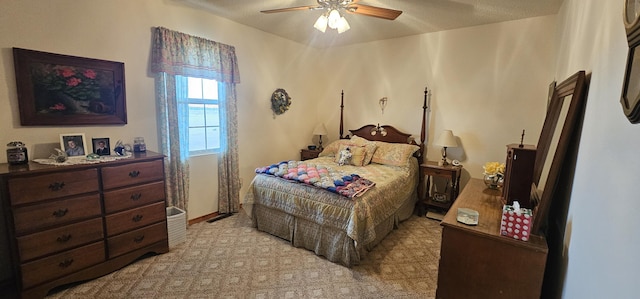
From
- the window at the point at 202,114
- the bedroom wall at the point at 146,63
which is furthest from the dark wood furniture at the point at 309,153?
the window at the point at 202,114

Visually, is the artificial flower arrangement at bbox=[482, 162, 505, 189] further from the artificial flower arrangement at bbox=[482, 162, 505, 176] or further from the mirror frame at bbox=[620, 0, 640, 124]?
the mirror frame at bbox=[620, 0, 640, 124]

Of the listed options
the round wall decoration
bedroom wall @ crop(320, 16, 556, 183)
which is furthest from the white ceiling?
the round wall decoration

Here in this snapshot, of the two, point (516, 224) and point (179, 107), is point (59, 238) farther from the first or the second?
point (516, 224)

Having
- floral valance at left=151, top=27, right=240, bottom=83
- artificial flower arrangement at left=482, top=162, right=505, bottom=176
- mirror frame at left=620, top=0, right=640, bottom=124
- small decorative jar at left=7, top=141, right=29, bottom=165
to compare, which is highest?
floral valance at left=151, top=27, right=240, bottom=83

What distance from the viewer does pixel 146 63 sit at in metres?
2.80

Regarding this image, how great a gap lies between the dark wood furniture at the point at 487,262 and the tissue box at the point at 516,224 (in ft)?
0.11

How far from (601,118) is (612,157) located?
25cm

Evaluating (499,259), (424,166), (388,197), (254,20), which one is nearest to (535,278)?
(499,259)

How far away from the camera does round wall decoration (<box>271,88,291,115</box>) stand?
414cm

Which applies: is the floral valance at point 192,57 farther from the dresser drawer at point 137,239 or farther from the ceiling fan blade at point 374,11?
the ceiling fan blade at point 374,11

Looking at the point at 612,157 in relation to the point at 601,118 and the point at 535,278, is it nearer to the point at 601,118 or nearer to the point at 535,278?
the point at 601,118

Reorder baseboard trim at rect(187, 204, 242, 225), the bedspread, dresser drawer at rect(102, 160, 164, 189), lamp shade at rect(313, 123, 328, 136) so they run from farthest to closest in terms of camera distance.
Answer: lamp shade at rect(313, 123, 328, 136) < baseboard trim at rect(187, 204, 242, 225) < the bedspread < dresser drawer at rect(102, 160, 164, 189)

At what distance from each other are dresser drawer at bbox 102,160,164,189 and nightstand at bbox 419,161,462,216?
10.1ft

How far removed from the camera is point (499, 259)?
4.72 feet
